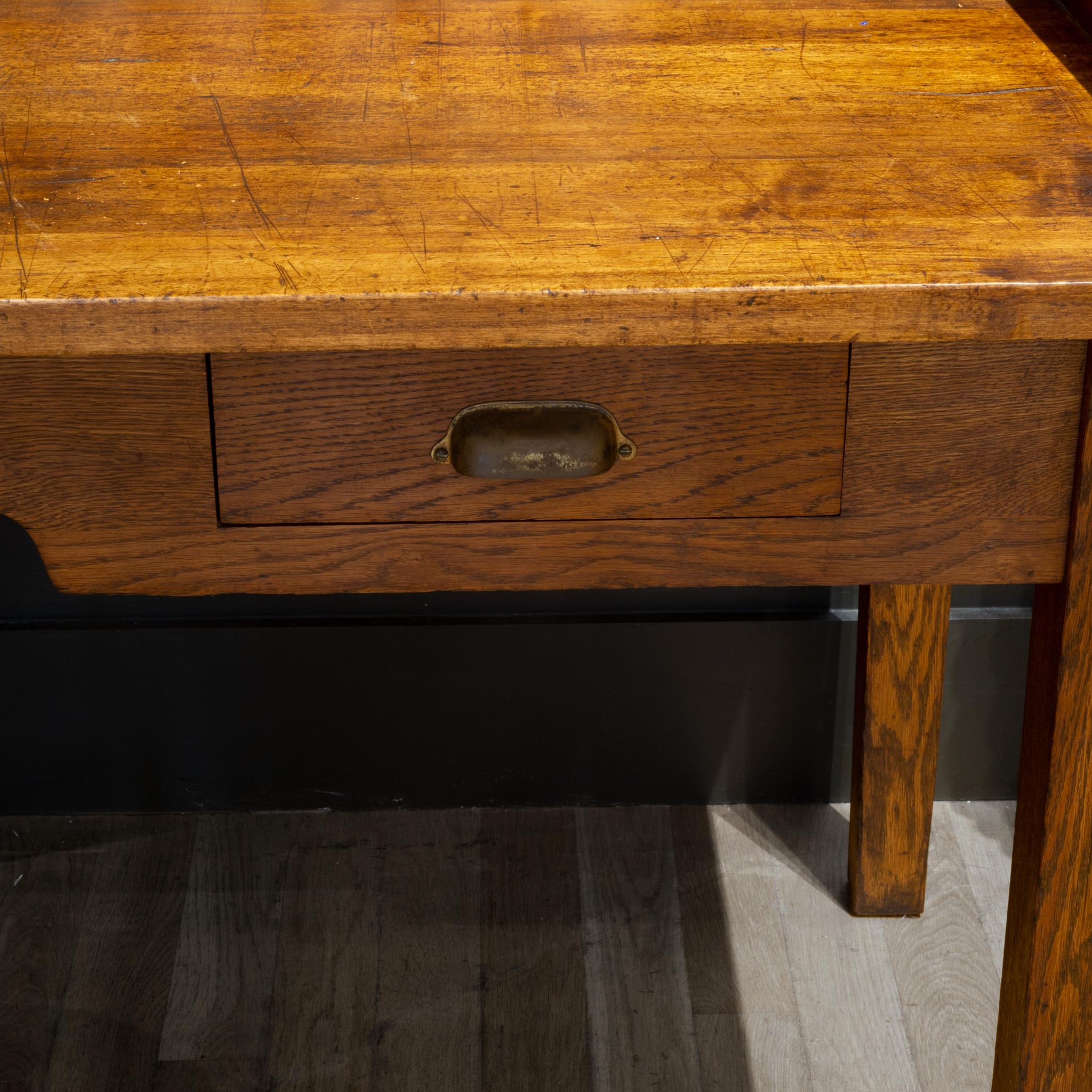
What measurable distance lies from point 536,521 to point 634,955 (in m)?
0.74

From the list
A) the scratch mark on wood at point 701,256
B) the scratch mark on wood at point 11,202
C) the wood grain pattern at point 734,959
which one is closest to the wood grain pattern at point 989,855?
the wood grain pattern at point 734,959

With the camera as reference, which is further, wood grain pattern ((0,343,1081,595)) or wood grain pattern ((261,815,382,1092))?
wood grain pattern ((261,815,382,1092))

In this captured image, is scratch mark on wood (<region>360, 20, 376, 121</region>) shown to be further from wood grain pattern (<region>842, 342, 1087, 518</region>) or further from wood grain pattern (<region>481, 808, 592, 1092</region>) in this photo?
wood grain pattern (<region>481, 808, 592, 1092</region>)

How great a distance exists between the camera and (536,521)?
2.31 ft

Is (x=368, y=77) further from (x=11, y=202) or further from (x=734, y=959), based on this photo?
(x=734, y=959)

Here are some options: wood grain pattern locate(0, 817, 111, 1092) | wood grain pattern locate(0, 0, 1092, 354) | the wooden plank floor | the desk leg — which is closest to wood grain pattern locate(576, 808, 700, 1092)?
the wooden plank floor

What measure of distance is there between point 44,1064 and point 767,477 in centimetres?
90

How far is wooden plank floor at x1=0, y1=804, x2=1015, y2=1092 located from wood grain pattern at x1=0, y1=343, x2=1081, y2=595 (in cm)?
64

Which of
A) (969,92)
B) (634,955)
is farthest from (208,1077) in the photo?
(969,92)

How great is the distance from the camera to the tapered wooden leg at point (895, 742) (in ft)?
4.09

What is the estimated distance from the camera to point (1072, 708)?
76 cm

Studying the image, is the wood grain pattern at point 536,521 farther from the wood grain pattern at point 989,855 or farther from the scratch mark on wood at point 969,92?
the wood grain pattern at point 989,855

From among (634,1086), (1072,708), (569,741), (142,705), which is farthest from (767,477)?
(142,705)

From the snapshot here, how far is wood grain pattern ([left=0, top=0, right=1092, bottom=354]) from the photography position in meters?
0.62
